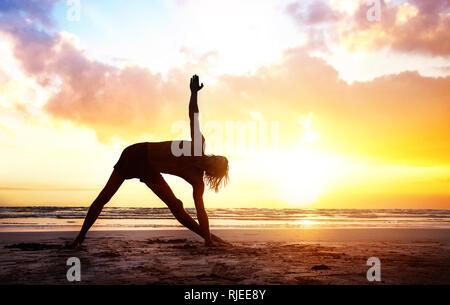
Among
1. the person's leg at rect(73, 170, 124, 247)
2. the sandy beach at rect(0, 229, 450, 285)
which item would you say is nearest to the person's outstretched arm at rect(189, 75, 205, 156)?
the person's leg at rect(73, 170, 124, 247)

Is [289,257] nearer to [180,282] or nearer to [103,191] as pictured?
[180,282]

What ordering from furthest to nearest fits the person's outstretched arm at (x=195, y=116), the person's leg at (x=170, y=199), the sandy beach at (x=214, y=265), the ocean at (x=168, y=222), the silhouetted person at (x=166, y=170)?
the ocean at (x=168, y=222) → the person's leg at (x=170, y=199) → the silhouetted person at (x=166, y=170) → the person's outstretched arm at (x=195, y=116) → the sandy beach at (x=214, y=265)

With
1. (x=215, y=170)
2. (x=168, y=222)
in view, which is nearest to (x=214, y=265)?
(x=215, y=170)

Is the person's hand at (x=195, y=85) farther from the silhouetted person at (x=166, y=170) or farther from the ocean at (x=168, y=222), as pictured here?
the ocean at (x=168, y=222)

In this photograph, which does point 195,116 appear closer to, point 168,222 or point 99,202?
point 99,202

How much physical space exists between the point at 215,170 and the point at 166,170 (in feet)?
3.20

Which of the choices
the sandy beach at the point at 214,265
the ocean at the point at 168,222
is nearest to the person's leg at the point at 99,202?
the sandy beach at the point at 214,265

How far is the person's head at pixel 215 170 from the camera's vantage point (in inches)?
308

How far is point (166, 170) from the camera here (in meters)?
7.91

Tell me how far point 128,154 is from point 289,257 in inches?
145

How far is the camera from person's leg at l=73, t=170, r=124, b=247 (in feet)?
25.8

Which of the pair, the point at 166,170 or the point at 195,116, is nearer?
the point at 195,116

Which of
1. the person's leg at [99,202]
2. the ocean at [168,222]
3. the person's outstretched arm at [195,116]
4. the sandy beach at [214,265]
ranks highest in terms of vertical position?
the person's outstretched arm at [195,116]
